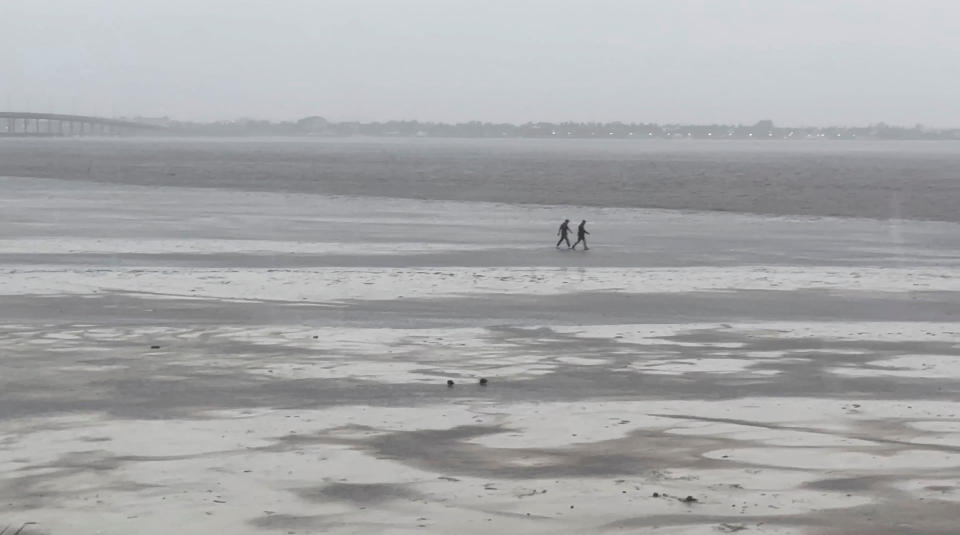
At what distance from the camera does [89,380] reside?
62.4ft

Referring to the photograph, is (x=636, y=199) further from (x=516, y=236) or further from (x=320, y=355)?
(x=320, y=355)

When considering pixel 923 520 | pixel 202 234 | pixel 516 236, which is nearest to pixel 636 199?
pixel 516 236

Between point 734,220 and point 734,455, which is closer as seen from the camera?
point 734,455

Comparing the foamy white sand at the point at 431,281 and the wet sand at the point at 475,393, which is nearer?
the wet sand at the point at 475,393

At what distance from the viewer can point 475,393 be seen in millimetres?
18266

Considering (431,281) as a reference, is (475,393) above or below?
above

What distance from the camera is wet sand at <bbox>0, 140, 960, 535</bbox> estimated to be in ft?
42.1

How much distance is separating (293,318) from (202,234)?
22079 mm

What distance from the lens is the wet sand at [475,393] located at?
42.1 ft

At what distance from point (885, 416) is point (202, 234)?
33097mm

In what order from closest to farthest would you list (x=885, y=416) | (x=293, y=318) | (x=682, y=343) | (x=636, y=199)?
(x=885, y=416)
(x=682, y=343)
(x=293, y=318)
(x=636, y=199)

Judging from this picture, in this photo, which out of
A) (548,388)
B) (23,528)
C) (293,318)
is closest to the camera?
(23,528)

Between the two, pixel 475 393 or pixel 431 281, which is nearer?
pixel 475 393

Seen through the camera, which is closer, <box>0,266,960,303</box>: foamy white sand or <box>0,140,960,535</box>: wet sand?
<box>0,140,960,535</box>: wet sand
